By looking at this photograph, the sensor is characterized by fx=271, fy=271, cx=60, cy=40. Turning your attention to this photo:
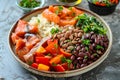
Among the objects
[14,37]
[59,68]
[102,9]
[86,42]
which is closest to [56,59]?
[59,68]

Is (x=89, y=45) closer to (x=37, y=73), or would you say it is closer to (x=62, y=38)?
(x=62, y=38)

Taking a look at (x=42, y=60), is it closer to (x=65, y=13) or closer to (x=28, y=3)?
(x=65, y=13)

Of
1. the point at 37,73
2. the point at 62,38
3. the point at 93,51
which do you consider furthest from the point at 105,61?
the point at 37,73

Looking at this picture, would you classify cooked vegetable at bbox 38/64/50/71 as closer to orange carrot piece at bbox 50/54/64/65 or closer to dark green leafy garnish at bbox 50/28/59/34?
orange carrot piece at bbox 50/54/64/65

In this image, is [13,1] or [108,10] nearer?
[108,10]

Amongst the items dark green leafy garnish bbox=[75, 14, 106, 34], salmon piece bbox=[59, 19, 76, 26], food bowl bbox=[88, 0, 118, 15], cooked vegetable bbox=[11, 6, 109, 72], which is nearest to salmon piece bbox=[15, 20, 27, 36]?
cooked vegetable bbox=[11, 6, 109, 72]
